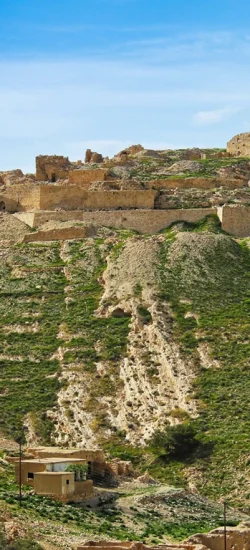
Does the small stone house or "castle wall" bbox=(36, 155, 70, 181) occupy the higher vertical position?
"castle wall" bbox=(36, 155, 70, 181)

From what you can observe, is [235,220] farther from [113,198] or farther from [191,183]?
[113,198]

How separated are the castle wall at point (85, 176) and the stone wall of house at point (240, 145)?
18.1 meters

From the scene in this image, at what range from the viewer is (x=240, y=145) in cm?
10675

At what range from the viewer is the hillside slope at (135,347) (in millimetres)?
62344

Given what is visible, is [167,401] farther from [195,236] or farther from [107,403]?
[195,236]

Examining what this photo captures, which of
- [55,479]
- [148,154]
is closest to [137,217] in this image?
[148,154]

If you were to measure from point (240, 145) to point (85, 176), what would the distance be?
65.2 ft

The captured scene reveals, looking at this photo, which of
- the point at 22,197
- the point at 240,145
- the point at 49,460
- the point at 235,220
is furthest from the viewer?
the point at 240,145

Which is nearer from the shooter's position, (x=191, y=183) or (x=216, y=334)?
(x=216, y=334)

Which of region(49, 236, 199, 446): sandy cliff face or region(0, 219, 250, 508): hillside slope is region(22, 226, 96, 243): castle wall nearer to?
region(0, 219, 250, 508): hillside slope

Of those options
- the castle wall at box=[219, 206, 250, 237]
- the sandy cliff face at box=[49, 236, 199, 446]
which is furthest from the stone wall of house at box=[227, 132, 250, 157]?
the sandy cliff face at box=[49, 236, 199, 446]

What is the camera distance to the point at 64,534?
137 ft

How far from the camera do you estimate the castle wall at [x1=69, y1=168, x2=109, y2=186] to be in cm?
9025

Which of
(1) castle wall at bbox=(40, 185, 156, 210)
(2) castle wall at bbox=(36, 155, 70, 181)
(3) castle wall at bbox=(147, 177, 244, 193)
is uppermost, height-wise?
(2) castle wall at bbox=(36, 155, 70, 181)
